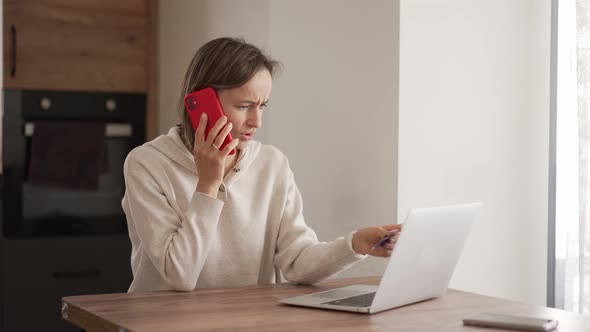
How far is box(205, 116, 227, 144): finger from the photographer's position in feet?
6.22

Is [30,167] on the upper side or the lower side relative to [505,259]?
upper

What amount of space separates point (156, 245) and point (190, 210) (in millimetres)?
109

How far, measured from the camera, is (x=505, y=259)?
9.00 ft

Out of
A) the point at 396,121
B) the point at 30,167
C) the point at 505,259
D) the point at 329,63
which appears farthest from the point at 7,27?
the point at 505,259

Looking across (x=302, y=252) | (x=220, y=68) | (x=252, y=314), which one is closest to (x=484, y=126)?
(x=302, y=252)

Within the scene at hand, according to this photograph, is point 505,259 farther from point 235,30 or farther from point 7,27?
point 7,27

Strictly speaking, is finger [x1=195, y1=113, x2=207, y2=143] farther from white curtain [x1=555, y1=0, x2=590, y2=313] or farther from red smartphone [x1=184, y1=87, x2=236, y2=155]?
white curtain [x1=555, y1=0, x2=590, y2=313]

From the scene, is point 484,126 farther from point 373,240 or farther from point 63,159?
point 63,159

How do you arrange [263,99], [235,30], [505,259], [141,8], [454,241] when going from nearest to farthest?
[454,241]
[263,99]
[505,259]
[235,30]
[141,8]

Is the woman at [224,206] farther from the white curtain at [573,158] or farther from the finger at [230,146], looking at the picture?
the white curtain at [573,158]

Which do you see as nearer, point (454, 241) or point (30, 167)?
point (454, 241)

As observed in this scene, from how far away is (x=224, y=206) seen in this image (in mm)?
2055

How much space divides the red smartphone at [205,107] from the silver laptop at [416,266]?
0.46 meters

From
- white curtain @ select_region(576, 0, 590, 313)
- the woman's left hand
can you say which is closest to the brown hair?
the woman's left hand
